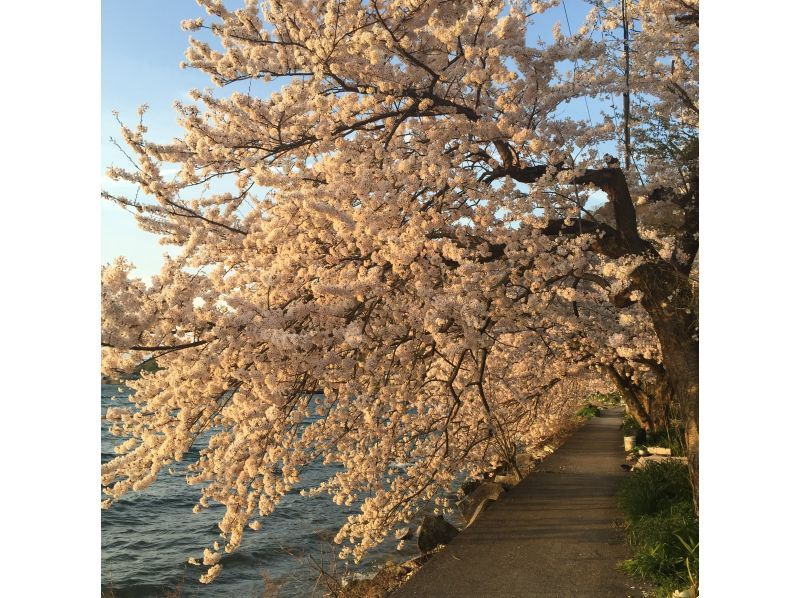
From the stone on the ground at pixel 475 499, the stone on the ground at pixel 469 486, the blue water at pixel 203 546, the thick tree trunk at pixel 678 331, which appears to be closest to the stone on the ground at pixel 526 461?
the stone on the ground at pixel 469 486

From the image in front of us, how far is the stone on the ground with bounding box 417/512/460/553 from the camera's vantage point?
9.04 metres

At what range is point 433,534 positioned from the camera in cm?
915

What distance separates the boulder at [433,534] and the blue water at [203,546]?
0.98m

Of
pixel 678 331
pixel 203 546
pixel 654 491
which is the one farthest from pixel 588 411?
pixel 678 331

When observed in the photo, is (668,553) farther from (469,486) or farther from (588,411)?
(588,411)

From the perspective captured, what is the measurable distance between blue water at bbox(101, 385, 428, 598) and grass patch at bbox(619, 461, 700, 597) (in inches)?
162

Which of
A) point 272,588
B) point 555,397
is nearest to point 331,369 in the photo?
point 272,588

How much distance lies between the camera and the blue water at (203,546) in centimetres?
955

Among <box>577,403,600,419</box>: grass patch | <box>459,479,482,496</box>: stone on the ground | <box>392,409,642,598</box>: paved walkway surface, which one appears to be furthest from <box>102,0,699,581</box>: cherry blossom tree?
<box>577,403,600,419</box>: grass patch

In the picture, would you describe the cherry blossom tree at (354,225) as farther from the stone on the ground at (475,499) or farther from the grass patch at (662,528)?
the stone on the ground at (475,499)

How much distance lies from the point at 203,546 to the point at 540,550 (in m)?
8.01
